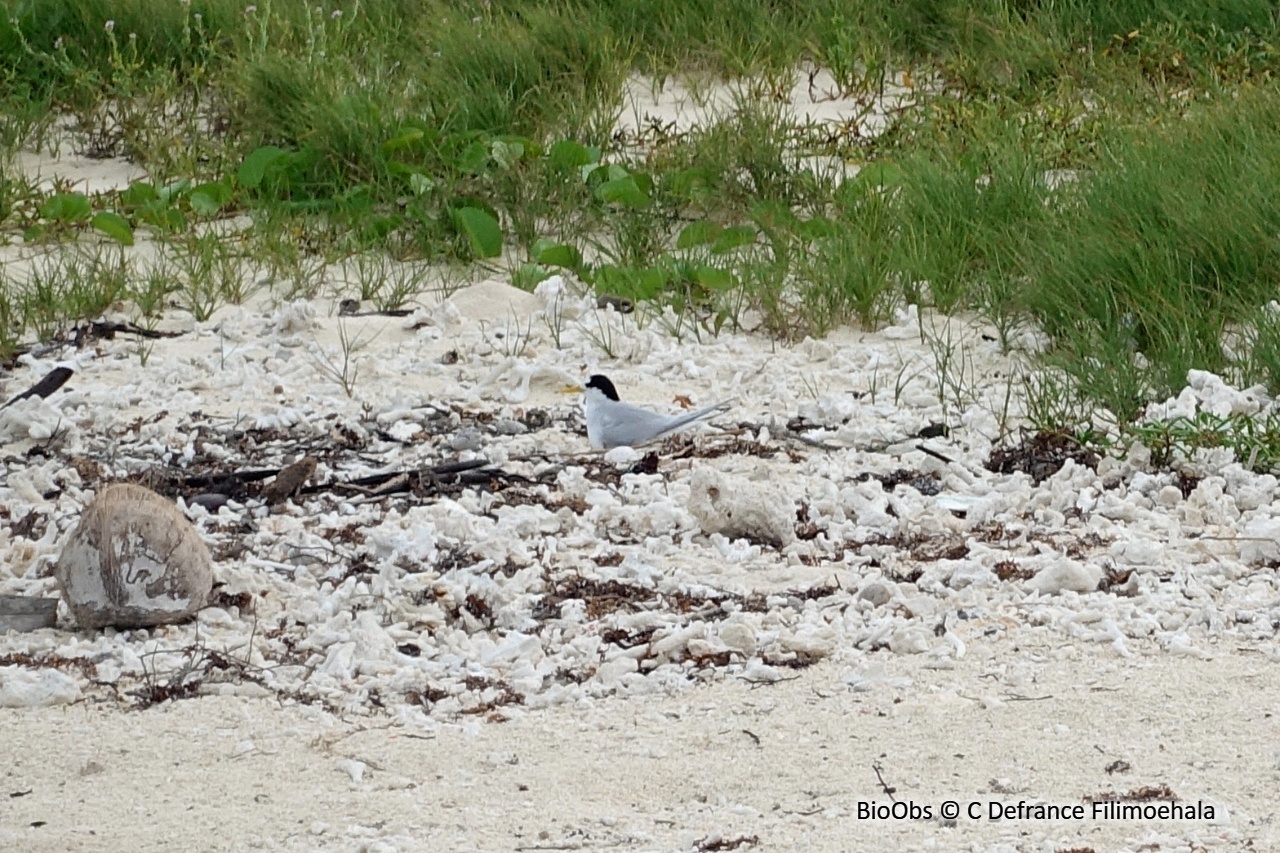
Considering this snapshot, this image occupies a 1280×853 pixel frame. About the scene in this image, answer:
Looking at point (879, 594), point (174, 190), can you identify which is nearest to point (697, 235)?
point (174, 190)

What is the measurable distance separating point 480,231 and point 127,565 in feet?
10.1

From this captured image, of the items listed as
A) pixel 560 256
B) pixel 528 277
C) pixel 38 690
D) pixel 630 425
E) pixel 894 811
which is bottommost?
pixel 894 811

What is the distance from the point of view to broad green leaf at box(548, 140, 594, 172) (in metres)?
6.70

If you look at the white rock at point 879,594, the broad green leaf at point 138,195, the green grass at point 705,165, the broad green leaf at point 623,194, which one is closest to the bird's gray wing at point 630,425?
the green grass at point 705,165

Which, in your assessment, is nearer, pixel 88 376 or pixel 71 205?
pixel 88 376

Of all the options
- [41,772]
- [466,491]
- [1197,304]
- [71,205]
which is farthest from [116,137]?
[41,772]

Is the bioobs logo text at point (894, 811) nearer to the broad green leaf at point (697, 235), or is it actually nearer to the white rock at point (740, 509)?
the white rock at point (740, 509)

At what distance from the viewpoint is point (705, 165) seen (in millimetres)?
6750

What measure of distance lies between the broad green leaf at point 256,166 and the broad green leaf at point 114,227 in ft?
1.73

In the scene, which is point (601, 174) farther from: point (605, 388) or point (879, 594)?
point (879, 594)

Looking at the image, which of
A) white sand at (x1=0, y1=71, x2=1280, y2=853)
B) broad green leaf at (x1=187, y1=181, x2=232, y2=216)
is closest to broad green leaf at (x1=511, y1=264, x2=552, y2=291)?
white sand at (x1=0, y1=71, x2=1280, y2=853)

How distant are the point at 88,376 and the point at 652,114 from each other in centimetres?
311

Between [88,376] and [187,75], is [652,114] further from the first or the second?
[88,376]

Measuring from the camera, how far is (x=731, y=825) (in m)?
2.64
